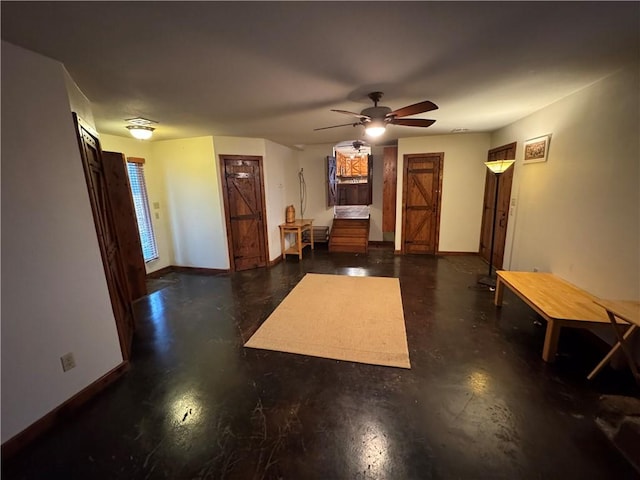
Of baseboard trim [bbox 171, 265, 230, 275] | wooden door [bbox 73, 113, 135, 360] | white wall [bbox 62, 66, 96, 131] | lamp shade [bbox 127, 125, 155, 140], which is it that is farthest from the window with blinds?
white wall [bbox 62, 66, 96, 131]

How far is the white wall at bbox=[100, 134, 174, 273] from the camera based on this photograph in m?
4.55

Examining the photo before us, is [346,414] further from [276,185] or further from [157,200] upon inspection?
[157,200]

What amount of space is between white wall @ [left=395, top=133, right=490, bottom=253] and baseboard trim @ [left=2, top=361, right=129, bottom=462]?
Result: 5.19 meters

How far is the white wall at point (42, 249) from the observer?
1.58 meters

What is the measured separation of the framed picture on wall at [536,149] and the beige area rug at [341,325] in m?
2.51

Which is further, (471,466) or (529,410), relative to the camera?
(529,410)

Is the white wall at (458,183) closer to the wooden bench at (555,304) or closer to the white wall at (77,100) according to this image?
the wooden bench at (555,304)

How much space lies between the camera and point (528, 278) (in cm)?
300

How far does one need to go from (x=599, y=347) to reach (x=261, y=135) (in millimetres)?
5034

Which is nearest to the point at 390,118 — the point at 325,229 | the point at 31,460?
the point at 31,460

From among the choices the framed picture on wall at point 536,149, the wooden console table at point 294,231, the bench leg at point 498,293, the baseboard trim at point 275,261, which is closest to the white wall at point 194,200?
the baseboard trim at point 275,261

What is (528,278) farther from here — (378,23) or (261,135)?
(261,135)

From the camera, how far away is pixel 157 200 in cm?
486

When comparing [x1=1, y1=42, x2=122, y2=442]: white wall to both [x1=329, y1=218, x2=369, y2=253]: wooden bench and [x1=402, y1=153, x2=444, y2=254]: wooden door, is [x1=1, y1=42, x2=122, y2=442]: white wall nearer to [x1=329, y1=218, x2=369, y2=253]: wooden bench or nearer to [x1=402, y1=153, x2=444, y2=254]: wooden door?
[x1=329, y1=218, x2=369, y2=253]: wooden bench
